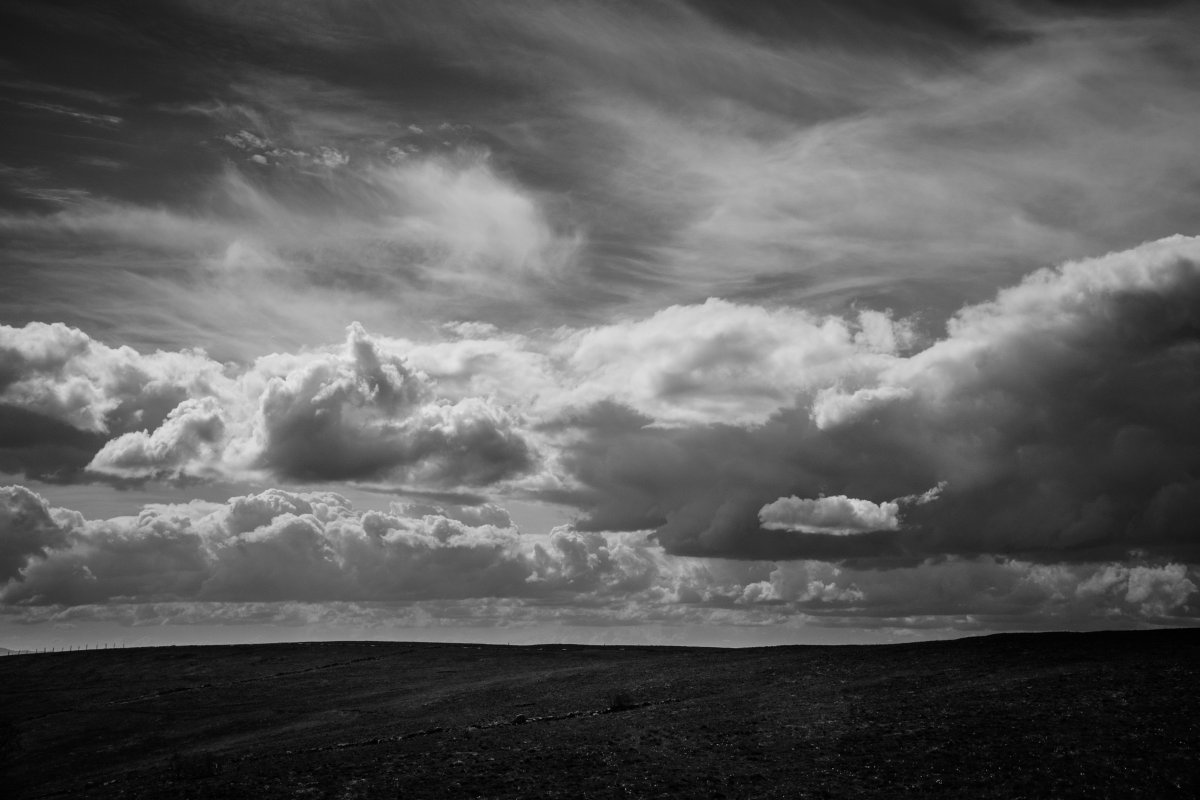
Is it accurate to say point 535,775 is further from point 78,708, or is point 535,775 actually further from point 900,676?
point 78,708

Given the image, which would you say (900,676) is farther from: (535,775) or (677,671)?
(535,775)

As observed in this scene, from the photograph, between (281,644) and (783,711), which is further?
(281,644)

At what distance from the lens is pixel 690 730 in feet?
184

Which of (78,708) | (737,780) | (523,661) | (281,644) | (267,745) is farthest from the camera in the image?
(281,644)

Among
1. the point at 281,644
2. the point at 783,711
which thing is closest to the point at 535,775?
the point at 783,711

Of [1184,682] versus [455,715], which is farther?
[455,715]

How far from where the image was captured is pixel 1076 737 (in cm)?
4578

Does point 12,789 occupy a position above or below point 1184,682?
below

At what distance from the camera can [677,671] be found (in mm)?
87312

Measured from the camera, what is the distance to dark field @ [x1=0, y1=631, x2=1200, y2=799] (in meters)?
43.6

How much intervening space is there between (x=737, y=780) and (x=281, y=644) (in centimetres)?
13181

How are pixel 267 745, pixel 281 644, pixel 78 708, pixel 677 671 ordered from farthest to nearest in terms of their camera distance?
pixel 281 644 → pixel 78 708 → pixel 677 671 → pixel 267 745

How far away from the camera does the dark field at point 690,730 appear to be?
4356 cm

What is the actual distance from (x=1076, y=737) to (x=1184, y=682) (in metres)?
14.3
